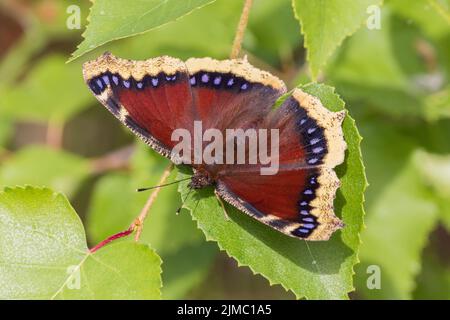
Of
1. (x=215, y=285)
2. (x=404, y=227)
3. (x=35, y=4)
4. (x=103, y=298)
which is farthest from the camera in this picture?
(x=35, y=4)

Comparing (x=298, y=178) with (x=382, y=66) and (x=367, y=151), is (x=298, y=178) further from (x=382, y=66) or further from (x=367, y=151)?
(x=382, y=66)

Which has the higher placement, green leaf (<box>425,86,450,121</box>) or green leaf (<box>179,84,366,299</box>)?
green leaf (<box>425,86,450,121</box>)

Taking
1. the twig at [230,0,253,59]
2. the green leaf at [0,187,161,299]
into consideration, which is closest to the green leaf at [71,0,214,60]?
the twig at [230,0,253,59]

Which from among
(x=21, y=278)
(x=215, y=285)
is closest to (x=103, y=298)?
(x=21, y=278)

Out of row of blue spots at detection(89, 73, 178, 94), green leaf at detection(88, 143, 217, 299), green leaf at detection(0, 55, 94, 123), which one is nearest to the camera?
row of blue spots at detection(89, 73, 178, 94)

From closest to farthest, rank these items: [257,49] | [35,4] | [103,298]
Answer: [103,298] < [257,49] < [35,4]

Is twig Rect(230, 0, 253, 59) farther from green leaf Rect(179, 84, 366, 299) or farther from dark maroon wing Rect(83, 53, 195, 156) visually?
green leaf Rect(179, 84, 366, 299)

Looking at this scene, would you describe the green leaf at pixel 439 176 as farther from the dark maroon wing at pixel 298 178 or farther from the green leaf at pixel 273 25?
the dark maroon wing at pixel 298 178

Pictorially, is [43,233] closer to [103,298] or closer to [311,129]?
[103,298]
